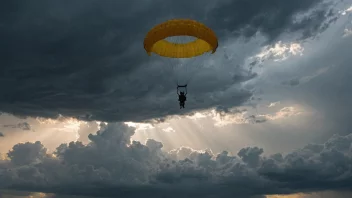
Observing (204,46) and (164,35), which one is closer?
(164,35)

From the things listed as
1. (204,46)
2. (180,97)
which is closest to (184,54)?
(204,46)

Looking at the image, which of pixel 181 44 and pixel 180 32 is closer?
pixel 180 32

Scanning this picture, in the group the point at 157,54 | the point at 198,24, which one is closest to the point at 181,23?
the point at 198,24

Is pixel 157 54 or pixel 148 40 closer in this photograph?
pixel 148 40

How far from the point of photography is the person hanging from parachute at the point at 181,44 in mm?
57844

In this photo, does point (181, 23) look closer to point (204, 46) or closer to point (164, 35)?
point (164, 35)

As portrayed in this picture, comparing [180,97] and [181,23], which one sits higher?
[181,23]

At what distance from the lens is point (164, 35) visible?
2287 inches

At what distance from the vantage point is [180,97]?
63.7 metres

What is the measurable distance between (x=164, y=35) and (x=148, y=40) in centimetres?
292

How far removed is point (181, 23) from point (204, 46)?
9.65 metres

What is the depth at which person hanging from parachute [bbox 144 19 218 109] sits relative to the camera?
5784 centimetres

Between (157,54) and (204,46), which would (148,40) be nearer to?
(157,54)

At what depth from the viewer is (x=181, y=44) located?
6806cm
